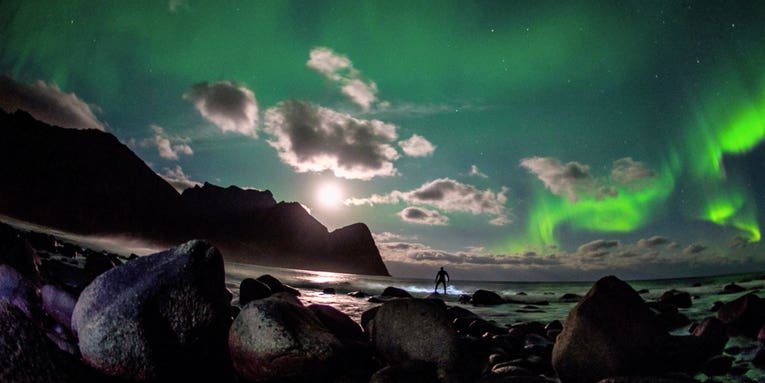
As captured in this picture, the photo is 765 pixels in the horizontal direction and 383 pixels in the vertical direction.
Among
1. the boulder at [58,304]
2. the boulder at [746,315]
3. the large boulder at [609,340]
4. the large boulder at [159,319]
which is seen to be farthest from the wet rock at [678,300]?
the boulder at [58,304]

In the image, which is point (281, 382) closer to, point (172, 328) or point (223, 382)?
point (223, 382)

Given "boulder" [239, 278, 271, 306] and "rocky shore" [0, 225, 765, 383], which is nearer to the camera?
"rocky shore" [0, 225, 765, 383]

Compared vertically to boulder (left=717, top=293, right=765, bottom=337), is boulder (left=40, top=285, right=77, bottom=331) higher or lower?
lower

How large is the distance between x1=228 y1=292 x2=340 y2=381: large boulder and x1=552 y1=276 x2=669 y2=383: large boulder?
314 centimetres

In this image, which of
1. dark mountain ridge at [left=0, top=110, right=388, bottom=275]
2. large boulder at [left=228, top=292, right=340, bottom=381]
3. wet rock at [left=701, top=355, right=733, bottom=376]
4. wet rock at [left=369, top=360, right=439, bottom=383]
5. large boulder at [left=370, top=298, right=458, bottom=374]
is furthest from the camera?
dark mountain ridge at [left=0, top=110, right=388, bottom=275]

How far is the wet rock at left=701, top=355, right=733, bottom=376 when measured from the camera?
5.29 meters

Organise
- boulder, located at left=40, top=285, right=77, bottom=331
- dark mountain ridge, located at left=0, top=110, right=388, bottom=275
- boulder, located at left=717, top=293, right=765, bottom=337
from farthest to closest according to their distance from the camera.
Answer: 1. dark mountain ridge, located at left=0, top=110, right=388, bottom=275
2. boulder, located at left=717, top=293, right=765, bottom=337
3. boulder, located at left=40, top=285, right=77, bottom=331

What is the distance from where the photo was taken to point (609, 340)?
502 centimetres

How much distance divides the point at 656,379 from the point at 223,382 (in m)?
5.27

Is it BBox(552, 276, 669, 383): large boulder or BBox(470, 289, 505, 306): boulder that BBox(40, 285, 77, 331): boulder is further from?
BBox(470, 289, 505, 306): boulder

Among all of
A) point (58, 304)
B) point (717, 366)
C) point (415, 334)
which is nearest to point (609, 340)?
point (717, 366)

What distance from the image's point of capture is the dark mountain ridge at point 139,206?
8588 centimetres

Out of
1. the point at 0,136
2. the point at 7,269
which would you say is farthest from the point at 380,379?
the point at 0,136

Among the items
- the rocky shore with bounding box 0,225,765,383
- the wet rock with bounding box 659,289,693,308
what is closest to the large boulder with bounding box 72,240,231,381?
the rocky shore with bounding box 0,225,765,383
